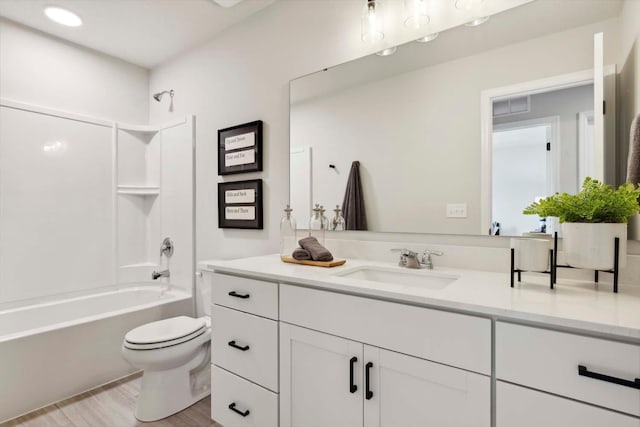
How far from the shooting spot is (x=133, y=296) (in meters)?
2.87

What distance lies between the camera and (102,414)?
186 centimetres

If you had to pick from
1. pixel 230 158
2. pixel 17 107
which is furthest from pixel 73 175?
pixel 230 158

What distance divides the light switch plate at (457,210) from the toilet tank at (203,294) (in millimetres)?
1607

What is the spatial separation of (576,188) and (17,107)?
3.44 meters

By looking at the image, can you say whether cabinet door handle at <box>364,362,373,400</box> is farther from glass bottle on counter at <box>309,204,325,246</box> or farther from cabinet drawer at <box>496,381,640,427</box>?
glass bottle on counter at <box>309,204,325,246</box>

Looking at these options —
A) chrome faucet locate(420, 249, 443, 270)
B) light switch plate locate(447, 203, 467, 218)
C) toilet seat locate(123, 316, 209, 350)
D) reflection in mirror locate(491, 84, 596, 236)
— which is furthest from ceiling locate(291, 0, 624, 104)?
toilet seat locate(123, 316, 209, 350)

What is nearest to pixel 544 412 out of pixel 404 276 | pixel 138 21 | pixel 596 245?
pixel 596 245

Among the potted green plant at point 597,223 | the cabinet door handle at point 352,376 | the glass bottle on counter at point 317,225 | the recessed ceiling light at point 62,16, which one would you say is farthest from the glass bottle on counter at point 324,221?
the recessed ceiling light at point 62,16

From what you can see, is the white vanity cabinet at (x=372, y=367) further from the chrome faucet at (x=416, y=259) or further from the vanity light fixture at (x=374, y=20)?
the vanity light fixture at (x=374, y=20)

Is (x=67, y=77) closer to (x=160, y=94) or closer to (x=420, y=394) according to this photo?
(x=160, y=94)

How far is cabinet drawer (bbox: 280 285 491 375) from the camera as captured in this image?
35.6 inches

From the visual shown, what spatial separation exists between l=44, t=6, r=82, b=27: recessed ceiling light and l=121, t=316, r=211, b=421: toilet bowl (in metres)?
2.22

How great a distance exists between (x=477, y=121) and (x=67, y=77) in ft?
10.1

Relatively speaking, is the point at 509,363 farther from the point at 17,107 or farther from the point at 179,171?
the point at 17,107
